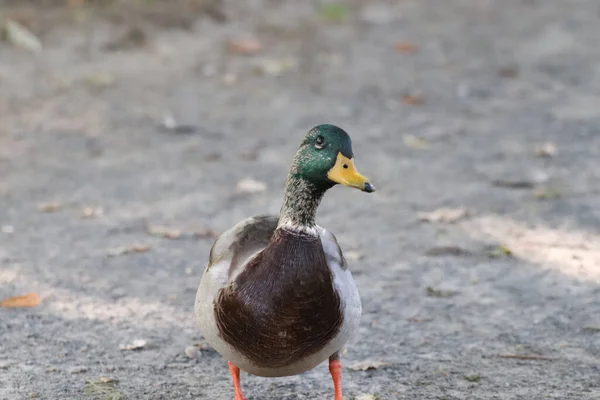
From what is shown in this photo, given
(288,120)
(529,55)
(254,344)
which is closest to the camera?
(254,344)

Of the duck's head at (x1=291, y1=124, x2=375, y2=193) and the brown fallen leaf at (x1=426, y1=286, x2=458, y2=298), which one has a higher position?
the duck's head at (x1=291, y1=124, x2=375, y2=193)

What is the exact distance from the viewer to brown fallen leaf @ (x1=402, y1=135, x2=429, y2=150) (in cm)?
661

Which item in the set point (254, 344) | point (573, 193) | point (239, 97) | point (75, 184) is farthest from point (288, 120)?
point (254, 344)

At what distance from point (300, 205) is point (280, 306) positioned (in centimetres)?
37

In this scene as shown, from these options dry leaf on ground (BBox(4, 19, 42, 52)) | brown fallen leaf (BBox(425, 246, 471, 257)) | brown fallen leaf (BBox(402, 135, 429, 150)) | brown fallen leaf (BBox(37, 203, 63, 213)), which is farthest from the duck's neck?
dry leaf on ground (BBox(4, 19, 42, 52))

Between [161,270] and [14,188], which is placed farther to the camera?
[14,188]

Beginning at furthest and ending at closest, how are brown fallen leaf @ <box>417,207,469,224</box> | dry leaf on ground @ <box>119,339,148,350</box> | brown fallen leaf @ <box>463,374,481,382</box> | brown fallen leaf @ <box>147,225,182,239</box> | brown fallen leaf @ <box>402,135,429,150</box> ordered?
brown fallen leaf @ <box>402,135,429,150</box>
brown fallen leaf @ <box>417,207,469,224</box>
brown fallen leaf @ <box>147,225,182,239</box>
dry leaf on ground @ <box>119,339,148,350</box>
brown fallen leaf @ <box>463,374,481,382</box>

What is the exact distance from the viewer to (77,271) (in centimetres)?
463

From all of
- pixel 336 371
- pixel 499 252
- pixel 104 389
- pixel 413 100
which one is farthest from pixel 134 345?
pixel 413 100

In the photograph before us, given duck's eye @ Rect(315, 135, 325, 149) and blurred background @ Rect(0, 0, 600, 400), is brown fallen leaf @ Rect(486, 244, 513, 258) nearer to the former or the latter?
blurred background @ Rect(0, 0, 600, 400)

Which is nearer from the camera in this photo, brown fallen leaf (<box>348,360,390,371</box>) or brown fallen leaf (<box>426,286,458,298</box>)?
brown fallen leaf (<box>348,360,390,371</box>)

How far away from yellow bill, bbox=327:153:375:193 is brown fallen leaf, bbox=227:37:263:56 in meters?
5.42

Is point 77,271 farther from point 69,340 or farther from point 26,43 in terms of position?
point 26,43

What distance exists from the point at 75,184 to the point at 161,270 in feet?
4.86
